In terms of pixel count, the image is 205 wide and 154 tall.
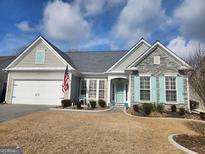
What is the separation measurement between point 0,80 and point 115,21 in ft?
55.6

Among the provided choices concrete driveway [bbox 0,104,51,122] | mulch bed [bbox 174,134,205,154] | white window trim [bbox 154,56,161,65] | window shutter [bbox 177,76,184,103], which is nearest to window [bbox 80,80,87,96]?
concrete driveway [bbox 0,104,51,122]

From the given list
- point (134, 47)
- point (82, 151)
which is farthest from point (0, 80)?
point (82, 151)

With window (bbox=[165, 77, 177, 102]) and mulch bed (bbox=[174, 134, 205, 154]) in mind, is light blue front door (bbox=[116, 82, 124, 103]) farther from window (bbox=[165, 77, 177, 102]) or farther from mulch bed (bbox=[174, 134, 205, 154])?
mulch bed (bbox=[174, 134, 205, 154])

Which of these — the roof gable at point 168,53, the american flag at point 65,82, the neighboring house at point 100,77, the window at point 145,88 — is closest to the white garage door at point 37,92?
the neighboring house at point 100,77

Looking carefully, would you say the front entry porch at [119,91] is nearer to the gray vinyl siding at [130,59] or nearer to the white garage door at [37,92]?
the gray vinyl siding at [130,59]

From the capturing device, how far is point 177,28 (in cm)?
1641

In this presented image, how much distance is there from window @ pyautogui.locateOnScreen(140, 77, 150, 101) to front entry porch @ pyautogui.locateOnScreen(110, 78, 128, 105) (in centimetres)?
263

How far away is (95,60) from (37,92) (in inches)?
298

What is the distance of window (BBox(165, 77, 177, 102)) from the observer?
14303 mm

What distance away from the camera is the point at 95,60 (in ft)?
68.0

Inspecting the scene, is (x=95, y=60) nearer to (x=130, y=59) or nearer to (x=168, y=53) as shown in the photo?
(x=130, y=59)

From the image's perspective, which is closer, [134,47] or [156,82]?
[156,82]

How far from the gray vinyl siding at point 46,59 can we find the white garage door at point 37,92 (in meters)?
1.77

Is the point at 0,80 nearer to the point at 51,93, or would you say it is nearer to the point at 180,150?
the point at 51,93
